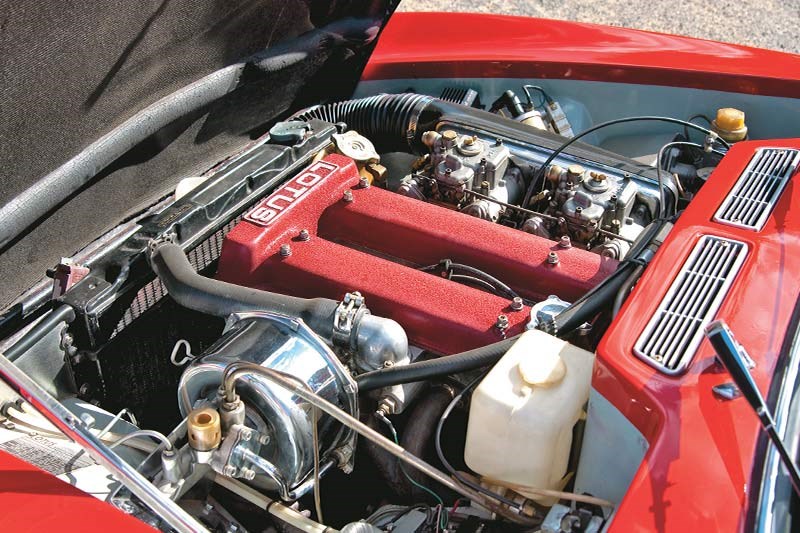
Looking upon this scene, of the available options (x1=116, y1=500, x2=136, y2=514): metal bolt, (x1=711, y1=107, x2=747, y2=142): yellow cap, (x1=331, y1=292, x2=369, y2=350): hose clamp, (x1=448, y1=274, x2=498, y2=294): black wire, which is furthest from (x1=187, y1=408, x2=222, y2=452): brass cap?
(x1=711, y1=107, x2=747, y2=142): yellow cap

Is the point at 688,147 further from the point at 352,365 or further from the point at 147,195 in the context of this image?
the point at 147,195

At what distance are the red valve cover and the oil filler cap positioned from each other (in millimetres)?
180

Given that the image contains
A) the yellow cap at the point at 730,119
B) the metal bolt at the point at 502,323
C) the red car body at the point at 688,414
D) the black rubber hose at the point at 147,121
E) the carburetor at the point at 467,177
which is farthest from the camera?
the yellow cap at the point at 730,119

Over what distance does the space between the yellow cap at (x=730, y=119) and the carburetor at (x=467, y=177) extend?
581mm

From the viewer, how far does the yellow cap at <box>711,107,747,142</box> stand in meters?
2.19

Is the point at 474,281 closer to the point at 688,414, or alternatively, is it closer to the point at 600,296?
the point at 600,296

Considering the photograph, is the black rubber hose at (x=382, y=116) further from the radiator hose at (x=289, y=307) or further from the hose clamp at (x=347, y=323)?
the hose clamp at (x=347, y=323)

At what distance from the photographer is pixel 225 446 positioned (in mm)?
1276

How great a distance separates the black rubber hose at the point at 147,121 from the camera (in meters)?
1.61

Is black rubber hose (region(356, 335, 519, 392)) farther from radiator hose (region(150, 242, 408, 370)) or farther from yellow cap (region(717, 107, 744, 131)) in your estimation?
yellow cap (region(717, 107, 744, 131))

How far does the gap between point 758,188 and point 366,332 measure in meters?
0.83

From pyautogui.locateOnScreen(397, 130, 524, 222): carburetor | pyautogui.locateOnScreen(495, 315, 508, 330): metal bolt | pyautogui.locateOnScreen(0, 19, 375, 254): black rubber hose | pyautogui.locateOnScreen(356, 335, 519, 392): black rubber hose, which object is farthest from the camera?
pyautogui.locateOnScreen(397, 130, 524, 222): carburetor

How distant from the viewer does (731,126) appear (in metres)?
2.19

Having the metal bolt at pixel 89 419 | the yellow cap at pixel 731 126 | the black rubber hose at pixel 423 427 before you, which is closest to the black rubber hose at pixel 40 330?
the metal bolt at pixel 89 419
